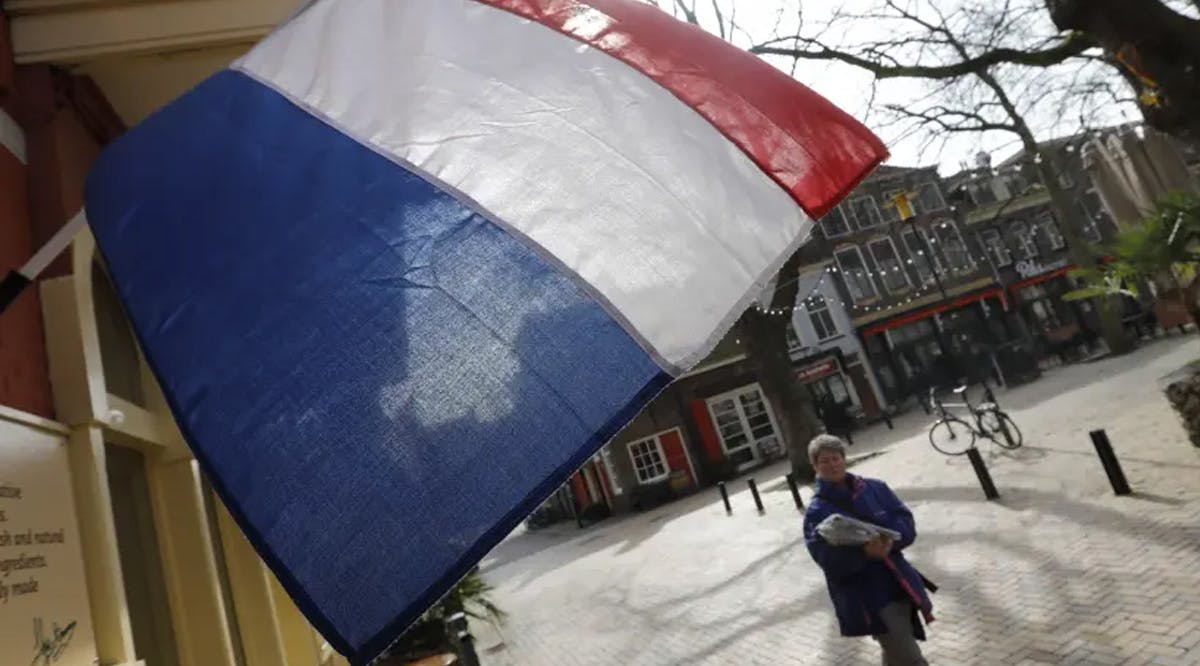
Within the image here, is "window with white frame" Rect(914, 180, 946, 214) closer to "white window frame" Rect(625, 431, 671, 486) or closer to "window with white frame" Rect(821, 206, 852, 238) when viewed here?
"window with white frame" Rect(821, 206, 852, 238)

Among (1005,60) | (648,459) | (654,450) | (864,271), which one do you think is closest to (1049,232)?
(864,271)

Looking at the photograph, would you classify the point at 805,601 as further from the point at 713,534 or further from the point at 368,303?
the point at 368,303

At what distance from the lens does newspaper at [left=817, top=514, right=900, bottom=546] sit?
11.8 feet

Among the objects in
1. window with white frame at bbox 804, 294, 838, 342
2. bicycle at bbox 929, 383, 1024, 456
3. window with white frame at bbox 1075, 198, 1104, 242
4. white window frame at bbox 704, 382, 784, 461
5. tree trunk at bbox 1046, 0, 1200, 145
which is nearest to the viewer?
tree trunk at bbox 1046, 0, 1200, 145

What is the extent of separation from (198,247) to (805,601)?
749 centimetres

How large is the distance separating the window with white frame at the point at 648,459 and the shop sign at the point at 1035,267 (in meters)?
20.0

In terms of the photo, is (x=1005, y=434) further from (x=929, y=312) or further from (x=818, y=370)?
(x=929, y=312)

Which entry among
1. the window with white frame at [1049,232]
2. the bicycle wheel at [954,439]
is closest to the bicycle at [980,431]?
the bicycle wheel at [954,439]

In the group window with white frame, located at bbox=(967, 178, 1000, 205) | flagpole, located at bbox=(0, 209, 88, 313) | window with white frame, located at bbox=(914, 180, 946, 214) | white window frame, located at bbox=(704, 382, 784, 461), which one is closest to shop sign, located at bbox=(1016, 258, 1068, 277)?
window with white frame, located at bbox=(967, 178, 1000, 205)

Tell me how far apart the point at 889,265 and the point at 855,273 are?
1.88m

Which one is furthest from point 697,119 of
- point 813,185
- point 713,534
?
point 713,534

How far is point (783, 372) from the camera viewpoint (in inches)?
610

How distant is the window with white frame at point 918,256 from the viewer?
103ft

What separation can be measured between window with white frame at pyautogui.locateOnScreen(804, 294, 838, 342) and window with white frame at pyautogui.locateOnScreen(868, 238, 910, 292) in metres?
3.33
